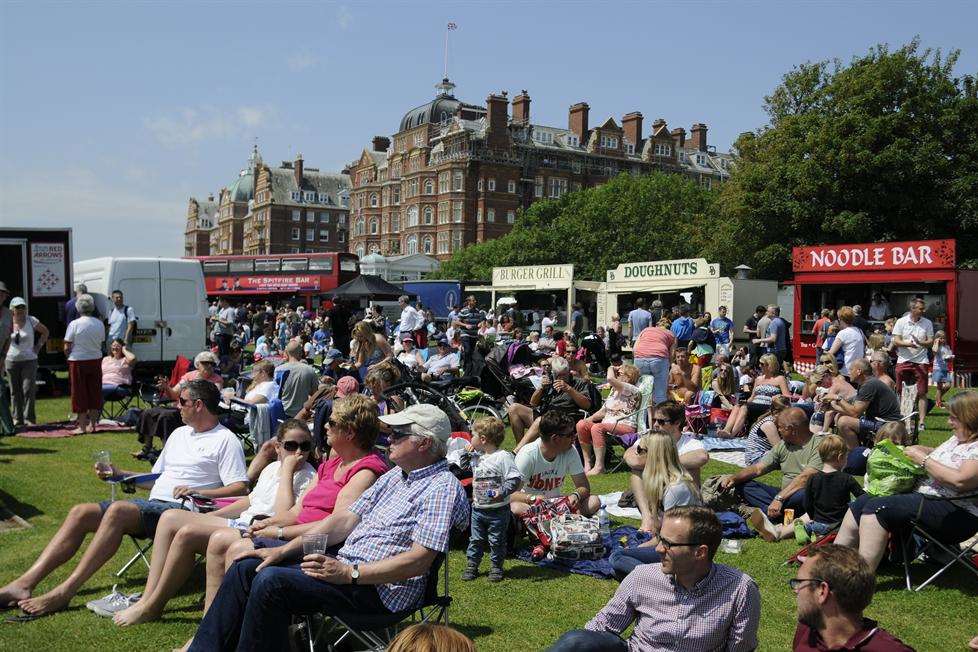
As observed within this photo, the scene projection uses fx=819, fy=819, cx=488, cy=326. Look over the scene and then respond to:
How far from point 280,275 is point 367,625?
114 feet

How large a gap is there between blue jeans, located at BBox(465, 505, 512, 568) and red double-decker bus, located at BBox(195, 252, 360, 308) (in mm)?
28708

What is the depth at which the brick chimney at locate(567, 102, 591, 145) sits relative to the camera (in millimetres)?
→ 83688

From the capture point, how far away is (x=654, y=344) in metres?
10.8

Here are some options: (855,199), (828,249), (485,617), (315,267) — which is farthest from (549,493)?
(315,267)

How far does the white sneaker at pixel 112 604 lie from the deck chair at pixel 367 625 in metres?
1.45

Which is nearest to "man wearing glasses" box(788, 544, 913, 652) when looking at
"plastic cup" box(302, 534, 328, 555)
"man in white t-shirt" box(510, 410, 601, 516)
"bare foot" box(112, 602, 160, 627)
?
"plastic cup" box(302, 534, 328, 555)

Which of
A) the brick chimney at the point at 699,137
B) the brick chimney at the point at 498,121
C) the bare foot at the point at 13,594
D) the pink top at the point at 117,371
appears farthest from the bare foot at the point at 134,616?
the brick chimney at the point at 699,137

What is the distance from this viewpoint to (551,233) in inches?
2228

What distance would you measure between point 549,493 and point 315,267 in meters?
30.6

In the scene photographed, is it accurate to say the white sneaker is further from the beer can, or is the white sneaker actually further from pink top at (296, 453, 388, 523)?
the beer can

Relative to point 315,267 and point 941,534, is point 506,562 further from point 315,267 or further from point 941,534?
point 315,267

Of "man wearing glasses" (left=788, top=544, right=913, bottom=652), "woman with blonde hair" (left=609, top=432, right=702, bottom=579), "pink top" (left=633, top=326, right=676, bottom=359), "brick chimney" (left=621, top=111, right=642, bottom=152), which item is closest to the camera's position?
"man wearing glasses" (left=788, top=544, right=913, bottom=652)

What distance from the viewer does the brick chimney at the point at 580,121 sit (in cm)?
8369

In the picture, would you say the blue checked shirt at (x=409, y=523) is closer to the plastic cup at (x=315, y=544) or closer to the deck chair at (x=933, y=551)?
the plastic cup at (x=315, y=544)
